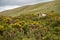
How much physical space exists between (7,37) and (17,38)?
2.45 feet

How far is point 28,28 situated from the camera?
20.1 meters

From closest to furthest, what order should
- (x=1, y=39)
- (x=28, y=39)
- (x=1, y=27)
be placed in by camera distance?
(x=1, y=39) → (x=28, y=39) → (x=1, y=27)

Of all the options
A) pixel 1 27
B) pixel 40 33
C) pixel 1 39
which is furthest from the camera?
pixel 40 33

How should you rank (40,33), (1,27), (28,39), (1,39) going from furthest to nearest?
(40,33), (1,27), (28,39), (1,39)

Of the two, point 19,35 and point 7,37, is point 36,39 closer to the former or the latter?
point 19,35

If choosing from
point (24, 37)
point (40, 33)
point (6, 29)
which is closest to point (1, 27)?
point (6, 29)

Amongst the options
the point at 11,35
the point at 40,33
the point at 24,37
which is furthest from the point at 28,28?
the point at 11,35

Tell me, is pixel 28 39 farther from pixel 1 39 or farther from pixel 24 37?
pixel 1 39

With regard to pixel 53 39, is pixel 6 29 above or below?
above

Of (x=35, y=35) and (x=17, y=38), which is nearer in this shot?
(x=17, y=38)

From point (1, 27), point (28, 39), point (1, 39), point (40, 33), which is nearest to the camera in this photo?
point (1, 39)

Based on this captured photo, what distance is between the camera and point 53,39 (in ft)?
57.4

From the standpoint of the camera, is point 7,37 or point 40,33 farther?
point 40,33

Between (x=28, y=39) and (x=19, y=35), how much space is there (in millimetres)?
768
